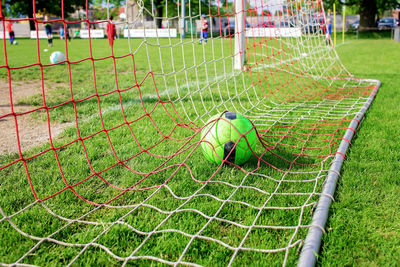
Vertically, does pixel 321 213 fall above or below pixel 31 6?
below

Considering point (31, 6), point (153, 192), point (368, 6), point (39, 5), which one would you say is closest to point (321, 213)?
point (153, 192)

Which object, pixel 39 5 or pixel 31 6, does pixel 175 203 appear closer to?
pixel 31 6

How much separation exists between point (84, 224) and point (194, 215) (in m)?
0.68

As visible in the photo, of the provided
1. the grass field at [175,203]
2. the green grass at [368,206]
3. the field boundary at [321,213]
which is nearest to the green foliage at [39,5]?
the grass field at [175,203]

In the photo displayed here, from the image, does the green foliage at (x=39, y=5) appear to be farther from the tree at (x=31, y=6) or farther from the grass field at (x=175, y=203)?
the grass field at (x=175, y=203)

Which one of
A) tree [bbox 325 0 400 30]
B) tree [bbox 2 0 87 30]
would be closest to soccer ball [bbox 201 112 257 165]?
tree [bbox 325 0 400 30]

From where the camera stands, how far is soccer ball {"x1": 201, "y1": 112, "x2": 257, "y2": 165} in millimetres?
2666

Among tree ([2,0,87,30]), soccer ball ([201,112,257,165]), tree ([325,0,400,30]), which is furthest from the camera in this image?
tree ([2,0,87,30])

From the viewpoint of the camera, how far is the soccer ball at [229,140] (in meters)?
2.67

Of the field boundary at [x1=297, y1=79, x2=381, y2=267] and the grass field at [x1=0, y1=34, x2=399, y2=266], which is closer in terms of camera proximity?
the field boundary at [x1=297, y1=79, x2=381, y2=267]

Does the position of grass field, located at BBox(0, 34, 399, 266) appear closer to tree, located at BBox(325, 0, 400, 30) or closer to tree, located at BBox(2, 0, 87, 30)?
tree, located at BBox(325, 0, 400, 30)

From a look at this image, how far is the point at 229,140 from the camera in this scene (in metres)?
2.67

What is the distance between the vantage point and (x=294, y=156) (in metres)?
2.96

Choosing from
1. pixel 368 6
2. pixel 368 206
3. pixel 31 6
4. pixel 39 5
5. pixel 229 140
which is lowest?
pixel 368 206
